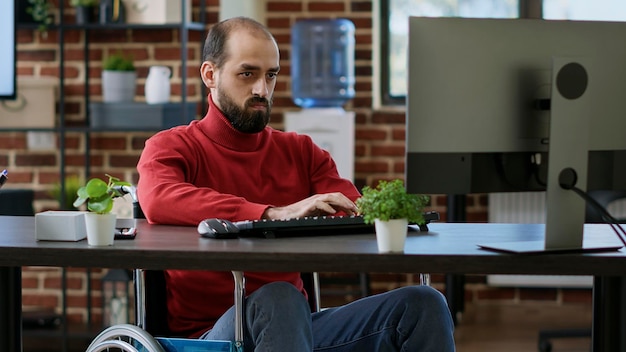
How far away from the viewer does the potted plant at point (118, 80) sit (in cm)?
436

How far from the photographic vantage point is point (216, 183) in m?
2.30

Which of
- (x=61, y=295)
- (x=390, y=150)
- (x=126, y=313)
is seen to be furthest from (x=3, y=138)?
(x=390, y=150)

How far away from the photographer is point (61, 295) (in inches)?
186

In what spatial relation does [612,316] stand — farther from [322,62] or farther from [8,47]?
[322,62]

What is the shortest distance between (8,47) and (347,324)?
2.54 meters

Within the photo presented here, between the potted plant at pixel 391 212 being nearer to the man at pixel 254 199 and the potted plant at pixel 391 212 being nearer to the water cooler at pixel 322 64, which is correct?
the man at pixel 254 199

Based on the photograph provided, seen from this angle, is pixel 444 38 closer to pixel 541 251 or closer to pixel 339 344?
pixel 541 251

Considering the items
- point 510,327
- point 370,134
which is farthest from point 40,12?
point 510,327

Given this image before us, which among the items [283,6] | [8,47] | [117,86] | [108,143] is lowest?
[108,143]

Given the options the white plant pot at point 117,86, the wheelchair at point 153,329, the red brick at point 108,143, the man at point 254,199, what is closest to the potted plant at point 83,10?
the white plant pot at point 117,86

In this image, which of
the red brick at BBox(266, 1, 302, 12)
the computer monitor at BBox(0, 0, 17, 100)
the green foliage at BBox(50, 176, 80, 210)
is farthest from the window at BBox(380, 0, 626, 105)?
the computer monitor at BBox(0, 0, 17, 100)

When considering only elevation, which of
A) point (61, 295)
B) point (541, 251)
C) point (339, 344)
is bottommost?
point (61, 295)

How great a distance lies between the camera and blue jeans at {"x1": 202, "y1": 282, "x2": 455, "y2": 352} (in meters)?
1.80

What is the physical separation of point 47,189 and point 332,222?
3037mm
